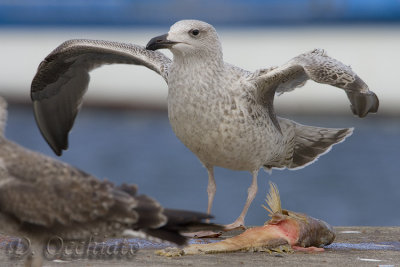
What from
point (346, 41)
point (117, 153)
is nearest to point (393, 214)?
point (346, 41)

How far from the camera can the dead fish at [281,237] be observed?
8.00 meters

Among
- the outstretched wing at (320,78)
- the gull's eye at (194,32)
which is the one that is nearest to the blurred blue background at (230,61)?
the outstretched wing at (320,78)

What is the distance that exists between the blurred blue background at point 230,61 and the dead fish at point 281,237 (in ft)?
96.0

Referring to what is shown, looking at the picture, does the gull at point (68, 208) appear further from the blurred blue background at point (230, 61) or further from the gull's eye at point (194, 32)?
the blurred blue background at point (230, 61)

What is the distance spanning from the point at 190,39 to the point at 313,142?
2.46m

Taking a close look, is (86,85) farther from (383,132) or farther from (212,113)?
(383,132)

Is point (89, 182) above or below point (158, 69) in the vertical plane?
below

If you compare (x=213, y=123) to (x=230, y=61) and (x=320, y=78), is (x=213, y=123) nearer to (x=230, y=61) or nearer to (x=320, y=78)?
(x=320, y=78)

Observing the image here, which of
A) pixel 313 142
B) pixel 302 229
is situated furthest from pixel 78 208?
pixel 313 142

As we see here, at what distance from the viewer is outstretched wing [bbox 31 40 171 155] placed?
10.7 m

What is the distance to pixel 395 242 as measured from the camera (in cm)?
885

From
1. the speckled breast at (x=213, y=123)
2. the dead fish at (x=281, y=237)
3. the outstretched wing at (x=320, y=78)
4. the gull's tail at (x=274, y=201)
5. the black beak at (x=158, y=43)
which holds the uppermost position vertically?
the black beak at (x=158, y=43)

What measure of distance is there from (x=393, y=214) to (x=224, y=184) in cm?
800

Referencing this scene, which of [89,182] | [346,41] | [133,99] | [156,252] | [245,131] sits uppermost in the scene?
[346,41]
